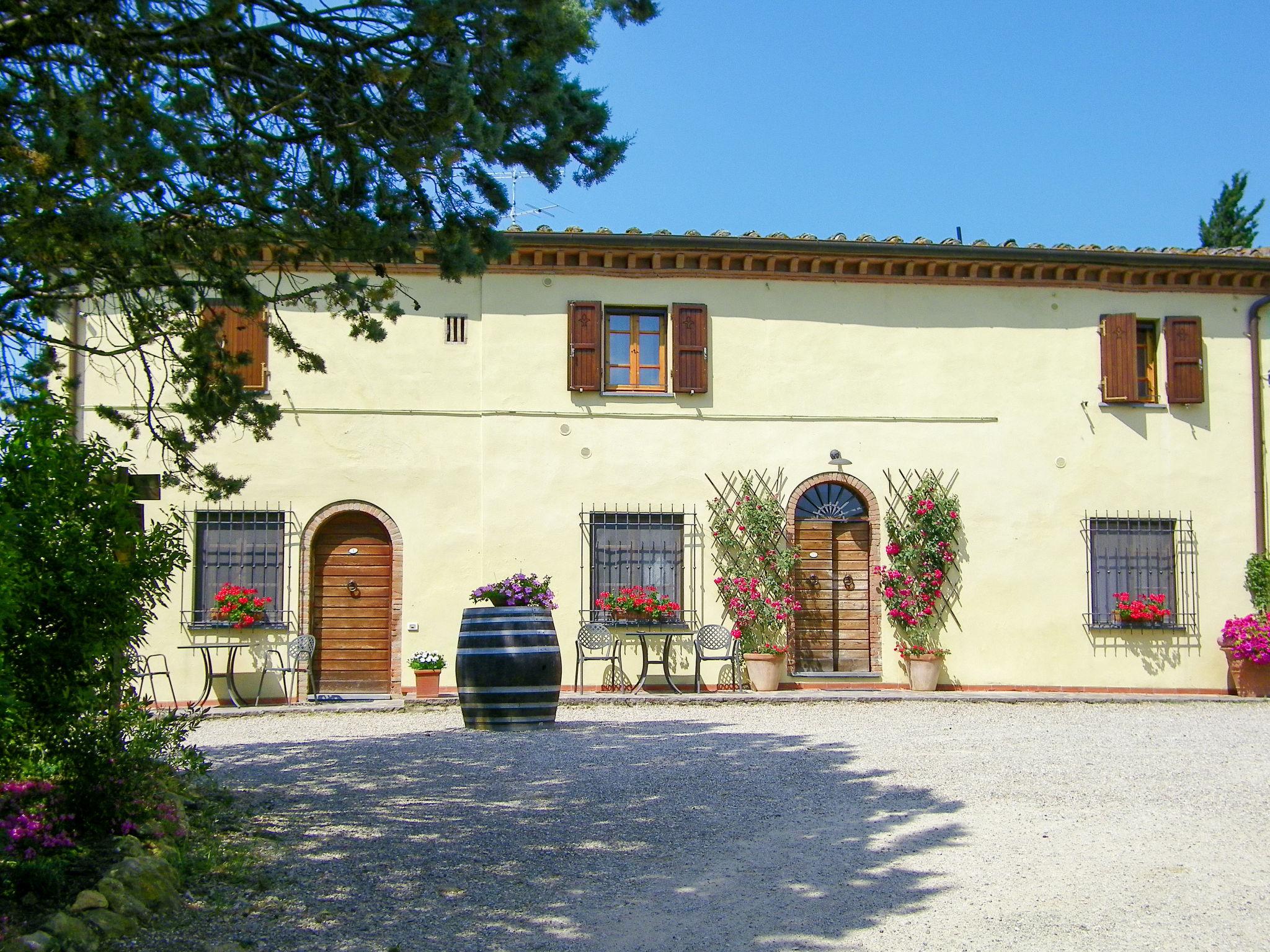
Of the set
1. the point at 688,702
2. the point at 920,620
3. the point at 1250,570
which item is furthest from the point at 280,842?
the point at 1250,570

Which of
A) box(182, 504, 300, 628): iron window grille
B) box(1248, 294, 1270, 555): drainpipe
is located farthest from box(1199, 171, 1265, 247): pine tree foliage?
box(182, 504, 300, 628): iron window grille

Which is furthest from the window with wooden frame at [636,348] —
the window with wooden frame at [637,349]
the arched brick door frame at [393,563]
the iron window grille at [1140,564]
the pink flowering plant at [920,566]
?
the iron window grille at [1140,564]

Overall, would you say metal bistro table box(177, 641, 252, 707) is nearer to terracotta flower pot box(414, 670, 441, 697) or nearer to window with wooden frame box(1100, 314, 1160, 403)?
terracotta flower pot box(414, 670, 441, 697)

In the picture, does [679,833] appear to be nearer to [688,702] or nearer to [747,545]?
[688,702]

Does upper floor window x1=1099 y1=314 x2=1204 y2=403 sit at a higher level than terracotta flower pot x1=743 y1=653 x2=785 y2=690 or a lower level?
higher

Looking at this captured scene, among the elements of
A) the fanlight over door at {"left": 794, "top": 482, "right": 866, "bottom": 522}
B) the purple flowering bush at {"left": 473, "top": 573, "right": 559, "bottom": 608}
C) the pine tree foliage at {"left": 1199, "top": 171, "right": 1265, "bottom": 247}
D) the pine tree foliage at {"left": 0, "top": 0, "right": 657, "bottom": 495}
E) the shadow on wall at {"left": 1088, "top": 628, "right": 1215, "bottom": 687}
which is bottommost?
the shadow on wall at {"left": 1088, "top": 628, "right": 1215, "bottom": 687}

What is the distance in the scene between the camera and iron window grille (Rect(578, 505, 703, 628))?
14.3 m

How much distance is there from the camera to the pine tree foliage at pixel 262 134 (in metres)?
4.76

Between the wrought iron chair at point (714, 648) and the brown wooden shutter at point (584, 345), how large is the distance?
308 cm

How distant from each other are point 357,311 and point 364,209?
1.04m

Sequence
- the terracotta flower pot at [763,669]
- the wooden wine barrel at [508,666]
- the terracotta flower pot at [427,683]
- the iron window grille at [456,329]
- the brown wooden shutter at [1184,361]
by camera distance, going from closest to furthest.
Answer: the wooden wine barrel at [508,666]
the terracotta flower pot at [427,683]
the terracotta flower pot at [763,669]
the iron window grille at [456,329]
the brown wooden shutter at [1184,361]

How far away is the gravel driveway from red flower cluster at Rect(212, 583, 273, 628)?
392 cm

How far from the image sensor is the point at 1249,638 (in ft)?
47.5

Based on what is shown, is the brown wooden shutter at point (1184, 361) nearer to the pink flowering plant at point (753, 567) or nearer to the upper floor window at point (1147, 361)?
the upper floor window at point (1147, 361)
